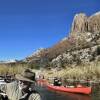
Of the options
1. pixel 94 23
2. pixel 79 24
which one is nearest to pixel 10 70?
pixel 94 23

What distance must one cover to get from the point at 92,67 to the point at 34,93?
1493 inches

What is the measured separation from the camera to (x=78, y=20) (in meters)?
177

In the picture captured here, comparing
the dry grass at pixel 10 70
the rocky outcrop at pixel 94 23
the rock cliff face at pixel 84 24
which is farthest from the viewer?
the rock cliff face at pixel 84 24

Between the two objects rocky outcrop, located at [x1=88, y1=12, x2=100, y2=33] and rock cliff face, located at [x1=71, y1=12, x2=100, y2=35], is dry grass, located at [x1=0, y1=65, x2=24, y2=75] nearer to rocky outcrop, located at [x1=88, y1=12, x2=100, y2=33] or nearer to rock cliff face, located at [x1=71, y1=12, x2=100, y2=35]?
rocky outcrop, located at [x1=88, y1=12, x2=100, y2=33]

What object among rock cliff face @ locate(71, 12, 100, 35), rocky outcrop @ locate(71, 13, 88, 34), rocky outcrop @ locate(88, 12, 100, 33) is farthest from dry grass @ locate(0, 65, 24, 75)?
rocky outcrop @ locate(71, 13, 88, 34)

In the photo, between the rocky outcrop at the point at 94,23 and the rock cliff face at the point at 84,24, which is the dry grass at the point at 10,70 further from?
the rock cliff face at the point at 84,24

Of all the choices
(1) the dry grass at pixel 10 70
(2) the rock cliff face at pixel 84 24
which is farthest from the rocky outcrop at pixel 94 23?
(1) the dry grass at pixel 10 70

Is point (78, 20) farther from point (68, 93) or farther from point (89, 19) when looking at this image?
point (68, 93)

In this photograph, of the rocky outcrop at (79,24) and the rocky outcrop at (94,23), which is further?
the rocky outcrop at (79,24)

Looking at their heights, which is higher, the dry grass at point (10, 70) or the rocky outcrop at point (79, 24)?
the rocky outcrop at point (79, 24)

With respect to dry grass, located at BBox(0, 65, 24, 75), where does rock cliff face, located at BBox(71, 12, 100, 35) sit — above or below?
above

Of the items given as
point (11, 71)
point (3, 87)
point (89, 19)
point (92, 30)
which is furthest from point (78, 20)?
point (3, 87)

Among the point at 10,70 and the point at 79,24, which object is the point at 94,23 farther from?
the point at 10,70

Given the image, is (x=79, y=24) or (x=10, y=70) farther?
(x=79, y=24)
